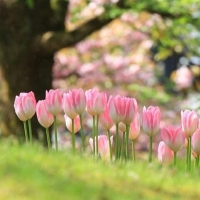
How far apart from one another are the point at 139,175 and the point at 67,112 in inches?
26.2

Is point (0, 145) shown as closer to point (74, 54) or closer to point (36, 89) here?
point (36, 89)

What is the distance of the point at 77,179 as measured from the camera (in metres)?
1.60

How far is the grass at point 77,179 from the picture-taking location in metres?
1.47

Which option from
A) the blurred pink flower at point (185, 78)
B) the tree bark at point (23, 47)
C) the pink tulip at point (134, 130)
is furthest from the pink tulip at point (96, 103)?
the blurred pink flower at point (185, 78)

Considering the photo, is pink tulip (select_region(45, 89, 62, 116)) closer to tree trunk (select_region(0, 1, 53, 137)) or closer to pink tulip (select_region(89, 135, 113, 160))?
pink tulip (select_region(89, 135, 113, 160))

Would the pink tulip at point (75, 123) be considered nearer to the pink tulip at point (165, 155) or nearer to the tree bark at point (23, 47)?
the pink tulip at point (165, 155)

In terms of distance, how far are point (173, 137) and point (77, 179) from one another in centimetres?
85

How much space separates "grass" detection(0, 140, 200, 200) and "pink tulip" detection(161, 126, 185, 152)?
412mm

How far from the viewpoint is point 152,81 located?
442 inches

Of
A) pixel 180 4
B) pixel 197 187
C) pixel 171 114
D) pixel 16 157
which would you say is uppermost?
pixel 180 4

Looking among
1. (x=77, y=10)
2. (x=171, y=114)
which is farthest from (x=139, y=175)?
(x=171, y=114)

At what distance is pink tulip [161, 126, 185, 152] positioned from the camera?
7.80ft

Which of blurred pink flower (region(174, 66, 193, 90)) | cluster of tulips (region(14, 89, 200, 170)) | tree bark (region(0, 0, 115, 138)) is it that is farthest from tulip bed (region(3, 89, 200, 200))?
blurred pink flower (region(174, 66, 193, 90))

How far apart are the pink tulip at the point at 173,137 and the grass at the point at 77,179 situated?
1.35 ft
